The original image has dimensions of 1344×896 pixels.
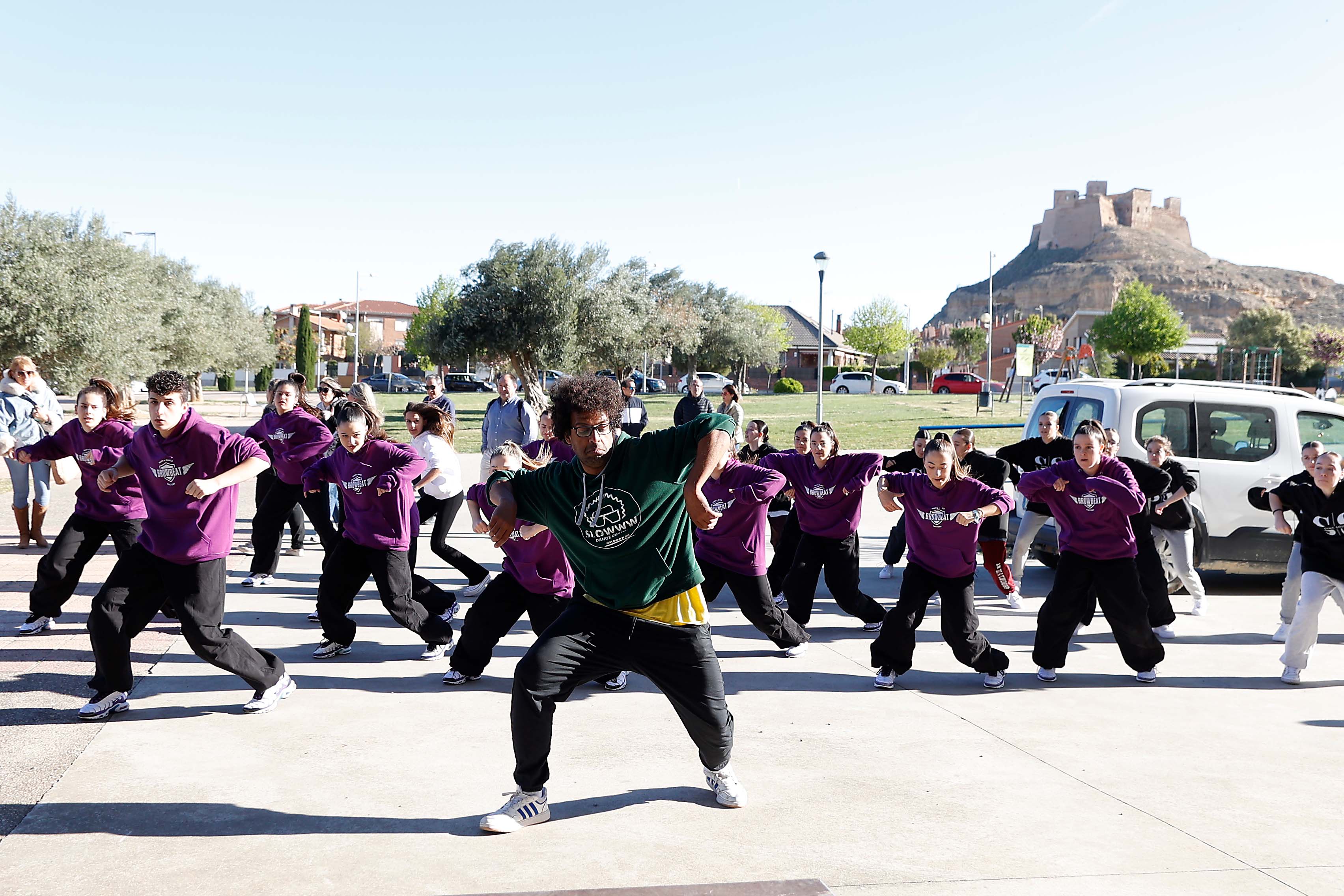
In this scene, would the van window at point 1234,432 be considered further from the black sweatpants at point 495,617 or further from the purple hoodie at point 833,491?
the black sweatpants at point 495,617

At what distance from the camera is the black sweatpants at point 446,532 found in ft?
28.1

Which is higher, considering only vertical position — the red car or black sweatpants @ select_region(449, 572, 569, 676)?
the red car

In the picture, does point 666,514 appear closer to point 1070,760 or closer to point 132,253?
point 1070,760

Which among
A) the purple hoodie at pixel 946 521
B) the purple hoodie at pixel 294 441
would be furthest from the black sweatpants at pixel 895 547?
the purple hoodie at pixel 294 441

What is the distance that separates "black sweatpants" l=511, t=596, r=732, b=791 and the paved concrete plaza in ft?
1.10

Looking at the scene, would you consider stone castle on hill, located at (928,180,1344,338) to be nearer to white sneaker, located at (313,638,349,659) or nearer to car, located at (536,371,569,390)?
car, located at (536,371,569,390)

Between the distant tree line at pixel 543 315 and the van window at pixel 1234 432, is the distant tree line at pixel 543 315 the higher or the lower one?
the higher one

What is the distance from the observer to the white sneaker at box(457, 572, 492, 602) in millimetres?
8922

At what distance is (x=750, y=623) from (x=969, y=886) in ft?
14.8

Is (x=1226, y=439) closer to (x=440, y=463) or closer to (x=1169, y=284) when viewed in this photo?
(x=440, y=463)

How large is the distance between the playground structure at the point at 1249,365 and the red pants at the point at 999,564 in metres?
79.1

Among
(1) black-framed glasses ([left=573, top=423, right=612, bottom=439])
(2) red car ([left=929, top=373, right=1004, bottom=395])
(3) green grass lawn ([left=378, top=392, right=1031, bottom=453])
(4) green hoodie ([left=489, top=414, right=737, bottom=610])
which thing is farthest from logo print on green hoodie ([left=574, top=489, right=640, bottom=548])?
(2) red car ([left=929, top=373, right=1004, bottom=395])

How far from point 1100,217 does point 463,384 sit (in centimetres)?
14450

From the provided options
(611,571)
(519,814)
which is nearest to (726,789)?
(519,814)
